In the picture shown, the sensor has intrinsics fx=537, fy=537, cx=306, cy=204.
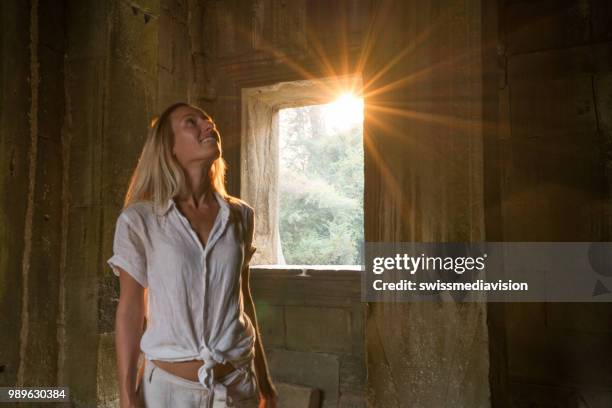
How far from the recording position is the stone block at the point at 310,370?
411cm

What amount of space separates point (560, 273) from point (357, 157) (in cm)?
1546

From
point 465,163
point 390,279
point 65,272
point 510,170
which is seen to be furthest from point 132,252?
point 510,170

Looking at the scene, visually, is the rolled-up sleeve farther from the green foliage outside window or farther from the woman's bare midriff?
the green foliage outside window

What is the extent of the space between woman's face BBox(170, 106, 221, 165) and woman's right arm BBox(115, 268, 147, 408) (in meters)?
0.44

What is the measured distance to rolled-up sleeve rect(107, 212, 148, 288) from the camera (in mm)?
1665

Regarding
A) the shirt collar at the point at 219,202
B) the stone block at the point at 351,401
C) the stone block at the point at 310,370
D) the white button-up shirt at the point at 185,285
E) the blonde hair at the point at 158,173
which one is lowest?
the stone block at the point at 351,401

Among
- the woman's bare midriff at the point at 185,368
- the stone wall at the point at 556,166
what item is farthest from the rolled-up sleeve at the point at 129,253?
the stone wall at the point at 556,166

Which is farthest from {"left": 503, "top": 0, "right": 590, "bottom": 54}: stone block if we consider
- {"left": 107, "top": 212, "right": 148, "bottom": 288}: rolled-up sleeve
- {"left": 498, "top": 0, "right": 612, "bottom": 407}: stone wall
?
{"left": 107, "top": 212, "right": 148, "bottom": 288}: rolled-up sleeve

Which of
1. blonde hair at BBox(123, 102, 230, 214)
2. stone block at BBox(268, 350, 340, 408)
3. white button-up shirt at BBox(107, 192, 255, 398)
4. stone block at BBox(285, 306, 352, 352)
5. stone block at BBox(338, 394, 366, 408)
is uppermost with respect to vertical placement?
blonde hair at BBox(123, 102, 230, 214)

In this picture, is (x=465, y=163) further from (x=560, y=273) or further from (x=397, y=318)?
(x=560, y=273)

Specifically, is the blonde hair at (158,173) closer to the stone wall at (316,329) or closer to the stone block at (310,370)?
the stone wall at (316,329)

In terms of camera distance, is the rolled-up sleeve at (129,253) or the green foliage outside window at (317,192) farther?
the green foliage outside window at (317,192)

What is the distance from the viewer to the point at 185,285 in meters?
1.62

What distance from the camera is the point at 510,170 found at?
3795 mm
